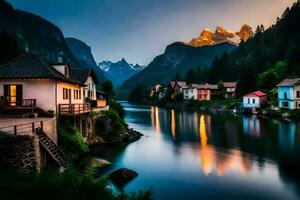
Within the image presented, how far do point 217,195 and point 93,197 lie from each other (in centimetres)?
1118

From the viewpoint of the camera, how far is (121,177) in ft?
87.5

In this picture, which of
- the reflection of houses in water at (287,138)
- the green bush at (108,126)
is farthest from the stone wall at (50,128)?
the reflection of houses in water at (287,138)

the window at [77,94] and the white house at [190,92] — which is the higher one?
the white house at [190,92]

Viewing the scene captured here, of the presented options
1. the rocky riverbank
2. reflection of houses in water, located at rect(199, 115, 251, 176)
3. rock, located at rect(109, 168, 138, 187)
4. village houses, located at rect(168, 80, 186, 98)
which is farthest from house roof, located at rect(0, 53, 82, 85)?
village houses, located at rect(168, 80, 186, 98)

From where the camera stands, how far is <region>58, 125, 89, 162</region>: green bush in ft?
100

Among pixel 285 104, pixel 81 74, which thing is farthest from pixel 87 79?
pixel 285 104

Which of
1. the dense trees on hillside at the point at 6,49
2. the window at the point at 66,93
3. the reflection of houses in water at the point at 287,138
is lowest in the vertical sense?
the reflection of houses in water at the point at 287,138

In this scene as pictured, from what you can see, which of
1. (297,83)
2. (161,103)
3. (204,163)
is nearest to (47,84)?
(204,163)

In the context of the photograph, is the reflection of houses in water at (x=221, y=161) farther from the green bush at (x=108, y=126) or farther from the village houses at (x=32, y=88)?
the village houses at (x=32, y=88)

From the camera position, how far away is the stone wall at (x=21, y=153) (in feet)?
59.2

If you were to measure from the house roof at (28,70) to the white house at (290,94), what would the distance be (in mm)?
67196

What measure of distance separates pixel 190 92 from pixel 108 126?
111m

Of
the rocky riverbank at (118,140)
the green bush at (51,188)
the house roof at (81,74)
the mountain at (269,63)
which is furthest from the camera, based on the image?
the mountain at (269,63)

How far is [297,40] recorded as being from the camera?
5935 inches
